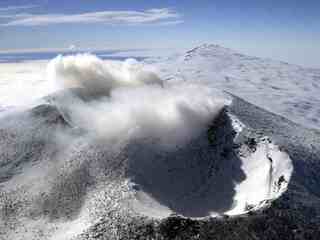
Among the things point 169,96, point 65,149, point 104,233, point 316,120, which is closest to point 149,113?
point 169,96

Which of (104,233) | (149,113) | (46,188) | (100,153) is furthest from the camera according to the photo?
(149,113)

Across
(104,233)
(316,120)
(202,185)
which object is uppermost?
(104,233)

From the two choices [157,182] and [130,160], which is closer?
[157,182]

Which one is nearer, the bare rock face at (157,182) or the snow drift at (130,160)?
the bare rock face at (157,182)

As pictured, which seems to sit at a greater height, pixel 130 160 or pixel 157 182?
pixel 130 160

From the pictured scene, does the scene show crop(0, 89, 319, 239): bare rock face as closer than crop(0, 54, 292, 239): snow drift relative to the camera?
Yes

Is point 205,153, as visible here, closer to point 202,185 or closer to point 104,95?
point 202,185

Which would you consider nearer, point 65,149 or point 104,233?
point 104,233

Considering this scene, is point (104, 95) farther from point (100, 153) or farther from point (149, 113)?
point (100, 153)

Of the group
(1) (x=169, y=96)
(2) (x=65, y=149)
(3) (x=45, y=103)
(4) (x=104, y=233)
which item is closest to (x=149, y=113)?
(1) (x=169, y=96)

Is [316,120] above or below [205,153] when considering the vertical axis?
below

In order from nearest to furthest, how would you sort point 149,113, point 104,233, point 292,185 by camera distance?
point 104,233 < point 292,185 < point 149,113
